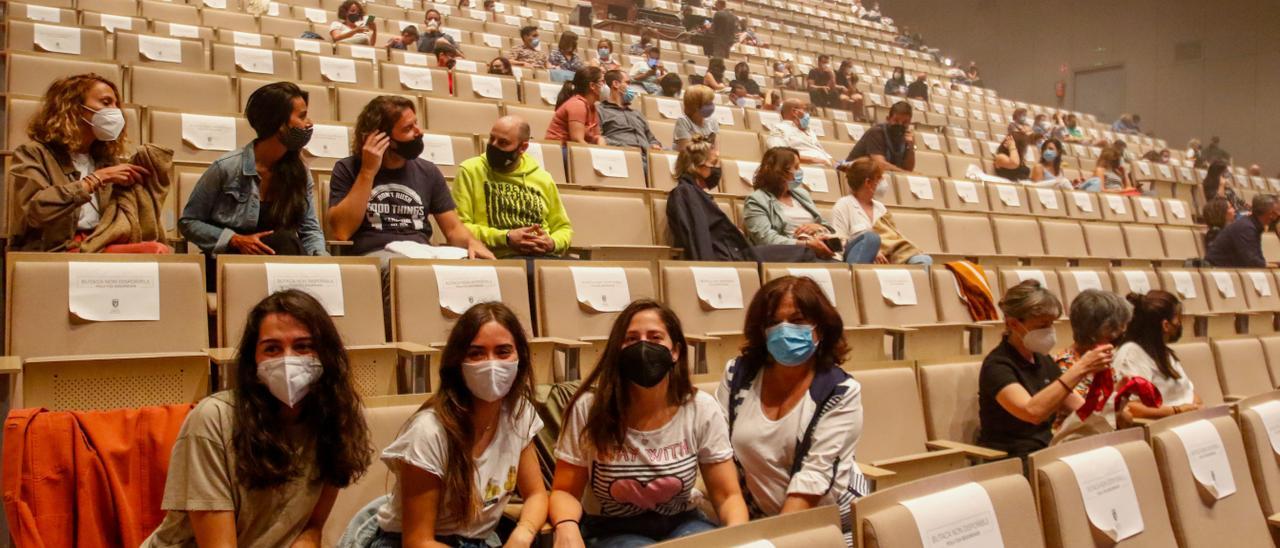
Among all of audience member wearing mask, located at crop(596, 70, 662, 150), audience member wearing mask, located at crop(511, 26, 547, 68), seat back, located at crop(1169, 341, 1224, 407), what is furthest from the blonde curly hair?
audience member wearing mask, located at crop(511, 26, 547, 68)

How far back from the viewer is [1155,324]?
9.31 ft

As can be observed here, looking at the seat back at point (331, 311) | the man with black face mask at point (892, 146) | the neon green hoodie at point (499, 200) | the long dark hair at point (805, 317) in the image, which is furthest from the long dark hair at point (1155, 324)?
the man with black face mask at point (892, 146)

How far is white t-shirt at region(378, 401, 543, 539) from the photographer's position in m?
1.56

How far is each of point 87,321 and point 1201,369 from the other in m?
3.34

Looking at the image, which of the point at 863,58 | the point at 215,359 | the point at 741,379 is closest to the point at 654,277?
the point at 741,379

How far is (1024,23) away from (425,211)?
1523 cm

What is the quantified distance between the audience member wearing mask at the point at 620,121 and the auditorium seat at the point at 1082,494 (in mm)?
3490

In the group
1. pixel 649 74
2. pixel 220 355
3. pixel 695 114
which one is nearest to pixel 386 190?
pixel 220 355

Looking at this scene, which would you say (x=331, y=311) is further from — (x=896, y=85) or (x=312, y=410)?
(x=896, y=85)

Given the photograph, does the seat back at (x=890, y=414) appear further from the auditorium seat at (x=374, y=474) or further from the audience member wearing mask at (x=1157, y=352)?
the auditorium seat at (x=374, y=474)

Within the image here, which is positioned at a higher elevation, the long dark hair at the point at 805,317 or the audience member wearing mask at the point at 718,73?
the audience member wearing mask at the point at 718,73

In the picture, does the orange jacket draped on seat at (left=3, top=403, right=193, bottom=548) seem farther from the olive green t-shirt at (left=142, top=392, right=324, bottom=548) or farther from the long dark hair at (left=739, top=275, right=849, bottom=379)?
the long dark hair at (left=739, top=275, right=849, bottom=379)

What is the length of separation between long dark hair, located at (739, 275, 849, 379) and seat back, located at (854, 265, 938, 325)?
1.51m

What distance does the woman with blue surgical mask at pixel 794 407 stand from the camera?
1775 mm
